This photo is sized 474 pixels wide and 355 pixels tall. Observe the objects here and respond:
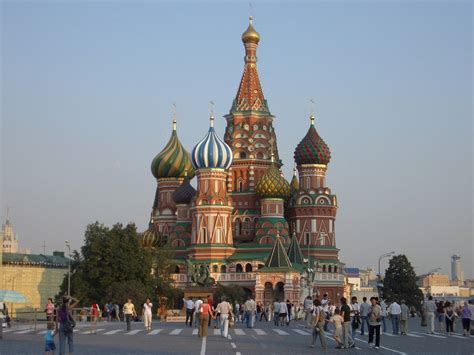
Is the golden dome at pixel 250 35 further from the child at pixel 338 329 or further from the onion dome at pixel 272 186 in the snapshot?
the child at pixel 338 329

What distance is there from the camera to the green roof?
409 feet

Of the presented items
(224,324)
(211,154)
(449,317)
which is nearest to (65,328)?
(224,324)

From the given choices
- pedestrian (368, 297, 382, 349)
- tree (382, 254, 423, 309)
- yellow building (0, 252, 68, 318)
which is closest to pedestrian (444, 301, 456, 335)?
pedestrian (368, 297, 382, 349)

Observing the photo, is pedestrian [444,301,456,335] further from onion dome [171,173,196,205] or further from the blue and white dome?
onion dome [171,173,196,205]

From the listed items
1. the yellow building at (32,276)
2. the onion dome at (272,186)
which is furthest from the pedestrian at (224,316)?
the yellow building at (32,276)

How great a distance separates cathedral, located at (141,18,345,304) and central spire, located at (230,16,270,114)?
107 millimetres

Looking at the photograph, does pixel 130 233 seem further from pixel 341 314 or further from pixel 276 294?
pixel 341 314

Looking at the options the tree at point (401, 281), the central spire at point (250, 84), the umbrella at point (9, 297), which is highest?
the central spire at point (250, 84)

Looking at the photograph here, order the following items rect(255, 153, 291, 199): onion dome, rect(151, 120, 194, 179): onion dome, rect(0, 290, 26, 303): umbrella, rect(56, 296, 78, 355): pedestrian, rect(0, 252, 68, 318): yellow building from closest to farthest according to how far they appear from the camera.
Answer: rect(56, 296, 78, 355): pedestrian < rect(0, 290, 26, 303): umbrella < rect(255, 153, 291, 199): onion dome < rect(151, 120, 194, 179): onion dome < rect(0, 252, 68, 318): yellow building

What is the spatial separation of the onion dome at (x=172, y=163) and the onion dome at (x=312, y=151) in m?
11.9

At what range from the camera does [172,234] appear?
99688 mm

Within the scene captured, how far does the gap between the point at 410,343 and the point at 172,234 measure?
7140cm

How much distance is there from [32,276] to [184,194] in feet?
95.2

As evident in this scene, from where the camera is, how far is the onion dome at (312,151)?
3999 inches
